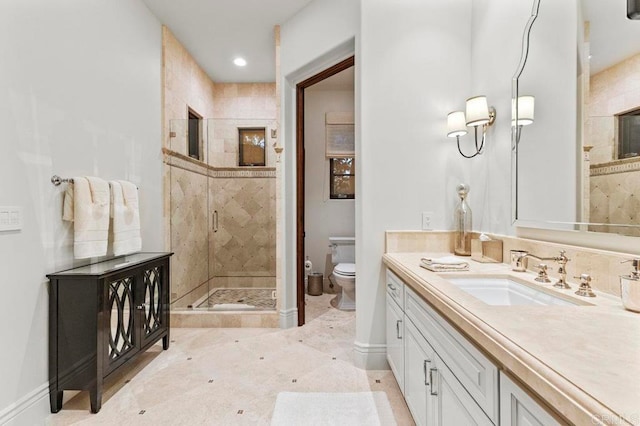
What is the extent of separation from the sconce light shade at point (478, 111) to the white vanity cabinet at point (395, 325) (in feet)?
3.59

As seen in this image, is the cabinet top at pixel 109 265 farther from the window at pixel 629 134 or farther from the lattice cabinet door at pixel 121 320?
the window at pixel 629 134

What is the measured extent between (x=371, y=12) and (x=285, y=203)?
1.70 m

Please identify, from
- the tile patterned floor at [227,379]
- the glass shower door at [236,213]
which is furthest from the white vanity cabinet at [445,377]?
the glass shower door at [236,213]

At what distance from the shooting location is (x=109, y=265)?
1.99m

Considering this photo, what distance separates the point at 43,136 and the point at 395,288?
2226 millimetres

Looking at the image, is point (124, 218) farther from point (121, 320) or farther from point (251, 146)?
point (251, 146)

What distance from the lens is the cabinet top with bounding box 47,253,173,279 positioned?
1739 millimetres

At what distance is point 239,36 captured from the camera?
3215 mm

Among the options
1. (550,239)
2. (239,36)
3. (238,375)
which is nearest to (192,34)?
(239,36)

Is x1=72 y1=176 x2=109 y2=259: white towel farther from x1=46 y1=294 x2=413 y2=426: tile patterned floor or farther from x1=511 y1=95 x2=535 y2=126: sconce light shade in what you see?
x1=511 y1=95 x2=535 y2=126: sconce light shade

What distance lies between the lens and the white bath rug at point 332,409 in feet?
5.33

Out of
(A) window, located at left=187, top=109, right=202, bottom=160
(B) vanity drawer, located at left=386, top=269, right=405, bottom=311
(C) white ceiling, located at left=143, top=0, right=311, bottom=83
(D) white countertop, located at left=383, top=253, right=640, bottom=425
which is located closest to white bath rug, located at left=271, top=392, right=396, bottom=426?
(B) vanity drawer, located at left=386, top=269, right=405, bottom=311

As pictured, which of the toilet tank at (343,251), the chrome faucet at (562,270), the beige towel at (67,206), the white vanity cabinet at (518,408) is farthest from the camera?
the toilet tank at (343,251)

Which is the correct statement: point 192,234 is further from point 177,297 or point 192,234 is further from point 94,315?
point 94,315
